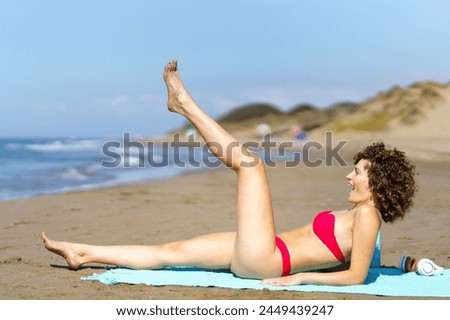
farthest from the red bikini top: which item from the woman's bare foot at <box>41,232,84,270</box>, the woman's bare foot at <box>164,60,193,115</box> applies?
the woman's bare foot at <box>41,232,84,270</box>

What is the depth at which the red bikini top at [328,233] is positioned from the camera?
4641 millimetres

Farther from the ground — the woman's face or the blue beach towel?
the woman's face

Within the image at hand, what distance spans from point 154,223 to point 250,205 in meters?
3.59

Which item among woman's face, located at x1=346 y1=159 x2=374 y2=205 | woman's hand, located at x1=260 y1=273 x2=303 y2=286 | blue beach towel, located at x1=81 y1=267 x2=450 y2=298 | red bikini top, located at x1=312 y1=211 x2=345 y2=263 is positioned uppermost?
woman's face, located at x1=346 y1=159 x2=374 y2=205

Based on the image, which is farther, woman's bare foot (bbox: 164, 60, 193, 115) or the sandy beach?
woman's bare foot (bbox: 164, 60, 193, 115)

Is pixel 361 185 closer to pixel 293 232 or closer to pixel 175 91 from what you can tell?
pixel 293 232

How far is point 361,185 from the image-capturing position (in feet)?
15.1

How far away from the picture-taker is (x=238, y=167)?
14.9 ft

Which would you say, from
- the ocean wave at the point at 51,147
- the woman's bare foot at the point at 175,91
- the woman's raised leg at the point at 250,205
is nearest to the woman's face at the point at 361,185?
the woman's raised leg at the point at 250,205

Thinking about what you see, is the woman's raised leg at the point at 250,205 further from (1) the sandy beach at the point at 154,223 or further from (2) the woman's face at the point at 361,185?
(2) the woman's face at the point at 361,185

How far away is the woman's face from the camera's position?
4570mm

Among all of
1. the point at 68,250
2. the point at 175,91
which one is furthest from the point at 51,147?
the point at 175,91

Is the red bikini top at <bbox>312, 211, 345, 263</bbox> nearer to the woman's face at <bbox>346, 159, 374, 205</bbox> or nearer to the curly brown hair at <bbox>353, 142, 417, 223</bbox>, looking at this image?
the woman's face at <bbox>346, 159, 374, 205</bbox>

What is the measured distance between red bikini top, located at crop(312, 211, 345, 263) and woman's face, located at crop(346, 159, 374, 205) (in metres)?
0.19
